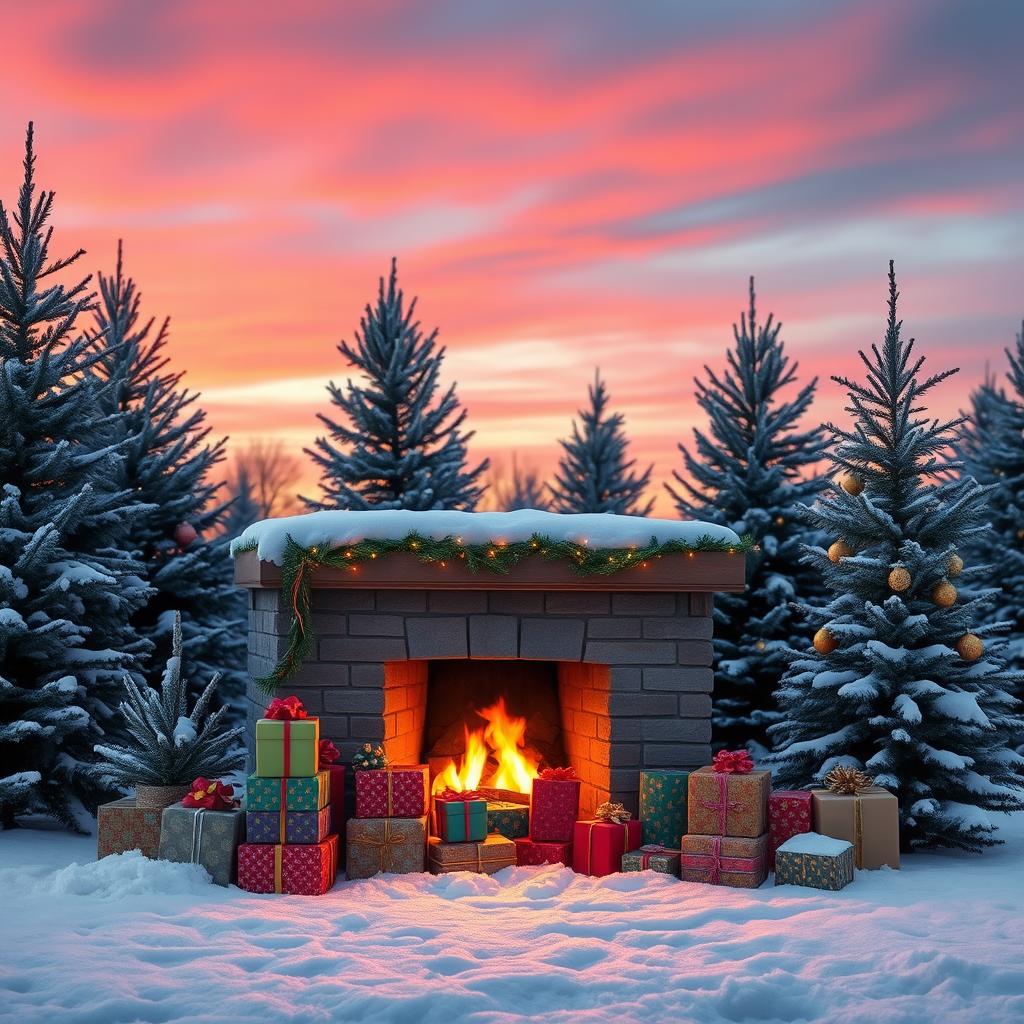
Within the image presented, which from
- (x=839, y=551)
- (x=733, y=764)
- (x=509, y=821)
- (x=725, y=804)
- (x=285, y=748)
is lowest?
(x=509, y=821)

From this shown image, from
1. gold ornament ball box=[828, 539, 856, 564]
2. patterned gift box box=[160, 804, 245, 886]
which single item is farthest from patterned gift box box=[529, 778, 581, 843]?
gold ornament ball box=[828, 539, 856, 564]

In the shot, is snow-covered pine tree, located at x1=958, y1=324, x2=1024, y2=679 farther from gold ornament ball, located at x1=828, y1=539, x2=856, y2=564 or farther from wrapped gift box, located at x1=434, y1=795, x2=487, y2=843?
wrapped gift box, located at x1=434, y1=795, x2=487, y2=843

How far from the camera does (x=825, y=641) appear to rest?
8.34 meters

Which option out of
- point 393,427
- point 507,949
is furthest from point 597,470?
point 507,949

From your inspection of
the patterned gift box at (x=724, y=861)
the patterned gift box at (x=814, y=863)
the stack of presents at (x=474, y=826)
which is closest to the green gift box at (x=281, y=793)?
the stack of presents at (x=474, y=826)

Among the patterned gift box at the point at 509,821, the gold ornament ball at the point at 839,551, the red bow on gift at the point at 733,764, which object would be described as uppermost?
the gold ornament ball at the point at 839,551

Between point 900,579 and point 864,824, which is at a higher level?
point 900,579

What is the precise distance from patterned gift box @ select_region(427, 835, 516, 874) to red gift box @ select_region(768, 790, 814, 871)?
5.53 ft

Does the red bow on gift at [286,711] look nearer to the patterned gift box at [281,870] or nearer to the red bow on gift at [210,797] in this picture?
the red bow on gift at [210,797]

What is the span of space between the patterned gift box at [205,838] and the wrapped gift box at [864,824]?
12.1ft

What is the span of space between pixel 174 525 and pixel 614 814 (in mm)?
6064

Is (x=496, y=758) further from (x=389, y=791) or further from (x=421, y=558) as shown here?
(x=421, y=558)

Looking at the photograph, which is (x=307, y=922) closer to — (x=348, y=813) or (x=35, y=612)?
(x=348, y=813)

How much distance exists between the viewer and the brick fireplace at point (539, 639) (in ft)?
24.9
